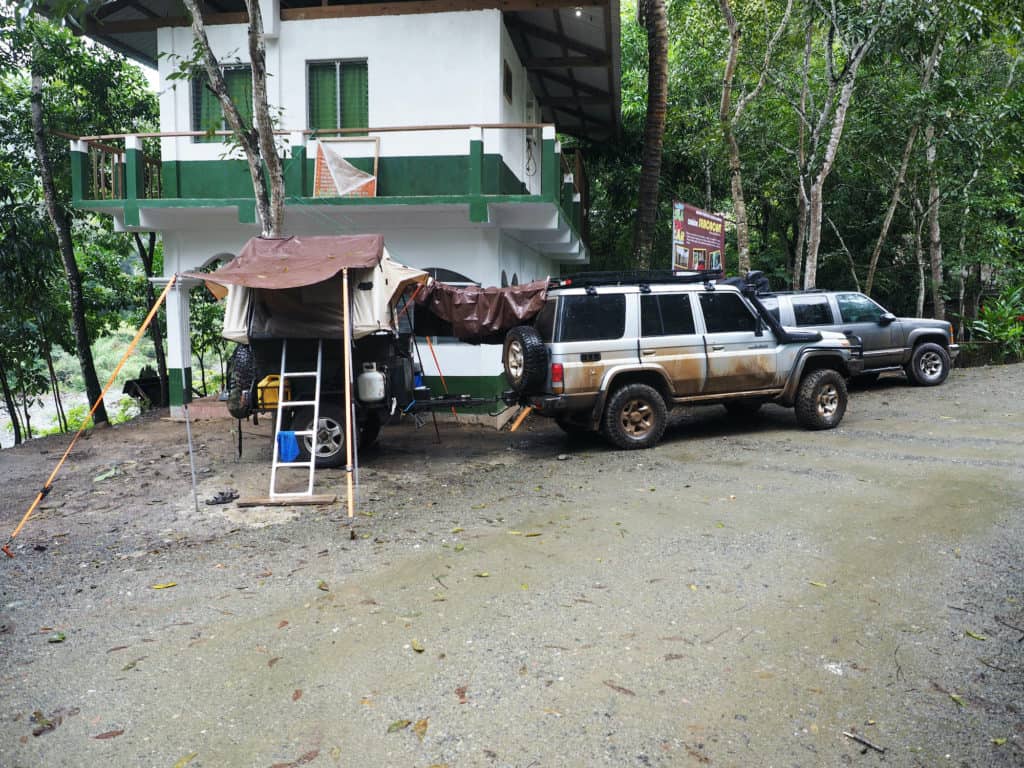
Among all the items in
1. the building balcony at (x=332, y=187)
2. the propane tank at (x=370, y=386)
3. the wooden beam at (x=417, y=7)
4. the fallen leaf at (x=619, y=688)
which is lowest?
the fallen leaf at (x=619, y=688)

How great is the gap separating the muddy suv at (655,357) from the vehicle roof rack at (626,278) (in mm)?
15

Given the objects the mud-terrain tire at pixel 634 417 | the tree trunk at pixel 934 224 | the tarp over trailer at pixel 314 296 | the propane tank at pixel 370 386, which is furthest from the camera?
the tree trunk at pixel 934 224

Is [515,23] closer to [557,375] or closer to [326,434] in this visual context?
[557,375]

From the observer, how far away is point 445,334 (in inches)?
424

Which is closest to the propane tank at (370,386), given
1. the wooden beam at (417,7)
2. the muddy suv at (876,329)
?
the wooden beam at (417,7)

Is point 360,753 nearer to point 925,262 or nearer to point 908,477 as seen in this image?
point 908,477

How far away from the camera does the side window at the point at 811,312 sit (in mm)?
13273

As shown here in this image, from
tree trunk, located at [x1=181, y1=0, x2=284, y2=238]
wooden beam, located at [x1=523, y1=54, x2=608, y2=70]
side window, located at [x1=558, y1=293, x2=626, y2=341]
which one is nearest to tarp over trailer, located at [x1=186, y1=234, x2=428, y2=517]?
tree trunk, located at [x1=181, y1=0, x2=284, y2=238]

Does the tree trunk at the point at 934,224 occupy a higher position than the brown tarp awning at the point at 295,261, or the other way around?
the tree trunk at the point at 934,224

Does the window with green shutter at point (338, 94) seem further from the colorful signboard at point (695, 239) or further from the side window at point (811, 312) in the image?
the side window at point (811, 312)

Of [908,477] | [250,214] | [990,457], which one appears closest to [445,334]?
[250,214]

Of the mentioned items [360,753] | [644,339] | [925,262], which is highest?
[925,262]

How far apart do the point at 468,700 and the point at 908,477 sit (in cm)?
603

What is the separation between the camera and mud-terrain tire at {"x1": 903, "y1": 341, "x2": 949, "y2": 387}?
46.1 feet
